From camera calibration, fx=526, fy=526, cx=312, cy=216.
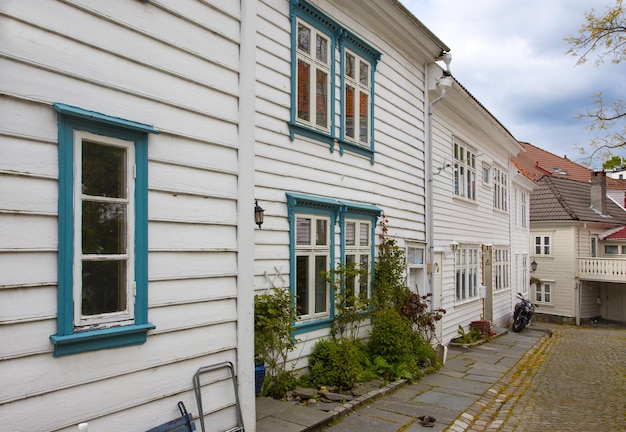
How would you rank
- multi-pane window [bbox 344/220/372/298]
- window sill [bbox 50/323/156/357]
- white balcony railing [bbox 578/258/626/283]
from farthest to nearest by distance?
white balcony railing [bbox 578/258/626/283] → multi-pane window [bbox 344/220/372/298] → window sill [bbox 50/323/156/357]

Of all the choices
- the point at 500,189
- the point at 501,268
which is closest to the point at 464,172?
the point at 500,189

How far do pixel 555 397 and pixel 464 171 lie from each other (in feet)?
24.2

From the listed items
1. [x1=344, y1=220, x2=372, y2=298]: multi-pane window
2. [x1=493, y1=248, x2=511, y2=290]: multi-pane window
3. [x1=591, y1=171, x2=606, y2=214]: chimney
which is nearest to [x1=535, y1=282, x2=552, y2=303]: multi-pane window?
[x1=591, y1=171, x2=606, y2=214]: chimney

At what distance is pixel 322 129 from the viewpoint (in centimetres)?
789

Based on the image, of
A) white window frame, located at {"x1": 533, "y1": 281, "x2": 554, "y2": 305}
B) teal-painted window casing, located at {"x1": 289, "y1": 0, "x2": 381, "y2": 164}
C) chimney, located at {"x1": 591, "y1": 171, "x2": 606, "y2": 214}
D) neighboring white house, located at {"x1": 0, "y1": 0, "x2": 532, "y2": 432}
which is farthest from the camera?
chimney, located at {"x1": 591, "y1": 171, "x2": 606, "y2": 214}

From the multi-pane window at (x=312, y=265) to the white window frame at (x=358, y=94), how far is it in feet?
5.60

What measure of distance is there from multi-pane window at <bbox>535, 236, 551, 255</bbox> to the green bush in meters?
25.3

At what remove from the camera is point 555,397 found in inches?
348

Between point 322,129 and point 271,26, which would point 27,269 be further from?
point 322,129

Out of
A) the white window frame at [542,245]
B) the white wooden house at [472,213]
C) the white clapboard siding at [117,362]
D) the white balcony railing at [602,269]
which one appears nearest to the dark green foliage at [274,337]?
the white clapboard siding at [117,362]

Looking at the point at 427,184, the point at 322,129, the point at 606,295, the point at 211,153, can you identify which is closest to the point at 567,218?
the point at 606,295

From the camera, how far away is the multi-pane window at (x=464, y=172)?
557 inches

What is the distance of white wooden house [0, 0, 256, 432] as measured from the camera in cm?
324

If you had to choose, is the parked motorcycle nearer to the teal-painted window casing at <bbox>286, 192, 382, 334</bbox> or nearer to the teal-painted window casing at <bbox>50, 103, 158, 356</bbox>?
the teal-painted window casing at <bbox>286, 192, 382, 334</bbox>
